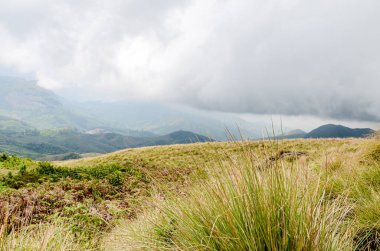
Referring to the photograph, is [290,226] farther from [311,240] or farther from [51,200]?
[51,200]

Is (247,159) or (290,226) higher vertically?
(247,159)

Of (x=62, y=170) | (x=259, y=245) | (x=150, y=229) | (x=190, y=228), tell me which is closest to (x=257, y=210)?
(x=259, y=245)

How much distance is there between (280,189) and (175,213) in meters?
1.40

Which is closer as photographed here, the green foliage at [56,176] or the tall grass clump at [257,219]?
the tall grass clump at [257,219]

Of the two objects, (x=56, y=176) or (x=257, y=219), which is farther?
(x=56, y=176)

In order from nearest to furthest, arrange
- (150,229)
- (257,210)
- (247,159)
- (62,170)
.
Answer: (257,210)
(247,159)
(150,229)
(62,170)

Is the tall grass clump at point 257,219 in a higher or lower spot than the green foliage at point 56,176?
higher

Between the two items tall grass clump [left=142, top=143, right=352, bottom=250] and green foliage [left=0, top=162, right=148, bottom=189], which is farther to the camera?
green foliage [left=0, top=162, right=148, bottom=189]

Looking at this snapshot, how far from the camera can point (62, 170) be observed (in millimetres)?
17766

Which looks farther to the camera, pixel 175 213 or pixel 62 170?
pixel 62 170

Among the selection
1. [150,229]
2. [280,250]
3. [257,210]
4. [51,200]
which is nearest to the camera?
[280,250]

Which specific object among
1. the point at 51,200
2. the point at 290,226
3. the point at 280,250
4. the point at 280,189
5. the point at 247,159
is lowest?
the point at 51,200

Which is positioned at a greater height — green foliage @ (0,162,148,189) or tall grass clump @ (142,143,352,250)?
tall grass clump @ (142,143,352,250)

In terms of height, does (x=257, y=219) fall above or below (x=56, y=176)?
above
